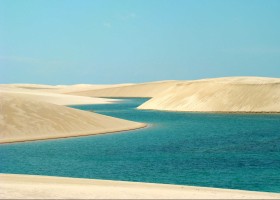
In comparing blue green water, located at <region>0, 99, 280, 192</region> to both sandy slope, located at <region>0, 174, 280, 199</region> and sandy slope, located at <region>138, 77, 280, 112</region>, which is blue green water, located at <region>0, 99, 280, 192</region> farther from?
sandy slope, located at <region>138, 77, 280, 112</region>

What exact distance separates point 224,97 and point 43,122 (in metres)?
48.4

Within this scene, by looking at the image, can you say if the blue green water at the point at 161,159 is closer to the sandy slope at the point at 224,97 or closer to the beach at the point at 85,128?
the beach at the point at 85,128

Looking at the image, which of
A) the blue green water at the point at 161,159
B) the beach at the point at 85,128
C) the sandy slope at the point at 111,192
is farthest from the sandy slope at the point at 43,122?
the sandy slope at the point at 111,192

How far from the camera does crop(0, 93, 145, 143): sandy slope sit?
4041cm

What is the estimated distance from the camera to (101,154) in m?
29.1

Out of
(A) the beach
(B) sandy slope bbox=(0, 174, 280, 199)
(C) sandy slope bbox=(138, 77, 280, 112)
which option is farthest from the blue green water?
(C) sandy slope bbox=(138, 77, 280, 112)

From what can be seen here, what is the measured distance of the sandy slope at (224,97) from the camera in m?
81.9

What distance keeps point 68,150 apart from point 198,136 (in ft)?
38.2

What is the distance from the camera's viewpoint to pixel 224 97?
87.5 metres

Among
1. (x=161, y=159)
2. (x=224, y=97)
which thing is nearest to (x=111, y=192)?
(x=161, y=159)

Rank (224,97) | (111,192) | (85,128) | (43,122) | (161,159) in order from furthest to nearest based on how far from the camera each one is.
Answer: (224,97) < (85,128) < (43,122) < (161,159) < (111,192)

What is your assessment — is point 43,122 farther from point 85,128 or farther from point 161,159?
point 161,159

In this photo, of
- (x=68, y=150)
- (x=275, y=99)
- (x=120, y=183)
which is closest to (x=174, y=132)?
(x=68, y=150)

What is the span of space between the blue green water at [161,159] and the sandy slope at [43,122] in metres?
3.49
